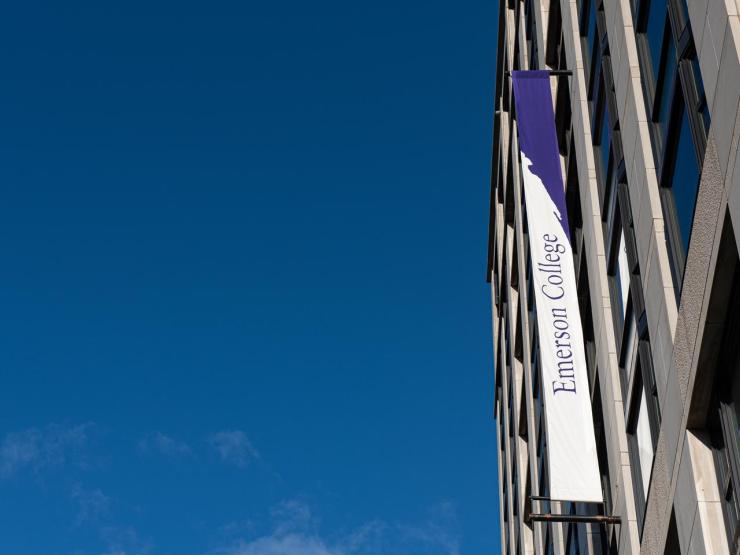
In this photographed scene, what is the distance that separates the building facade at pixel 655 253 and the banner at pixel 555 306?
1.73 feet

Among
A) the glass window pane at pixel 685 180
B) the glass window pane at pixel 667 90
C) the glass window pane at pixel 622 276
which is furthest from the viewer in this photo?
the glass window pane at pixel 622 276

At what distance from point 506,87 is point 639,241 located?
85.1 feet

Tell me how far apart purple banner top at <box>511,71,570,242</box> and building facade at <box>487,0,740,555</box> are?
57 cm

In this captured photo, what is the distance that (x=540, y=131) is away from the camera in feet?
83.8

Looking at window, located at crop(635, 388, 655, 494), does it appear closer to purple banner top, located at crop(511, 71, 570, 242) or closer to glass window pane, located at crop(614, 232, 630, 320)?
glass window pane, located at crop(614, 232, 630, 320)

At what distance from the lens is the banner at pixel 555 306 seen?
2080 centimetres

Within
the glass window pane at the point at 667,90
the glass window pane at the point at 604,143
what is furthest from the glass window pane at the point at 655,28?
the glass window pane at the point at 604,143

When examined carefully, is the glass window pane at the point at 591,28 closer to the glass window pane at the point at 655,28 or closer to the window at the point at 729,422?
the glass window pane at the point at 655,28

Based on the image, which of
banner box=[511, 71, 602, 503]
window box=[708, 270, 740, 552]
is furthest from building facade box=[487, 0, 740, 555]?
banner box=[511, 71, 602, 503]

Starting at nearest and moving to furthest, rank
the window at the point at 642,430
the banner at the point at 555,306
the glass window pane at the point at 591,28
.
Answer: the window at the point at 642,430 < the banner at the point at 555,306 < the glass window pane at the point at 591,28

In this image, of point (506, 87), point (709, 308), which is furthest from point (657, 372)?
point (506, 87)

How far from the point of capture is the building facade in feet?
46.3

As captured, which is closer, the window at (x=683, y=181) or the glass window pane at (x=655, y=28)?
the window at (x=683, y=181)

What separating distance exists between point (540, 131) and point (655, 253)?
8752 mm
